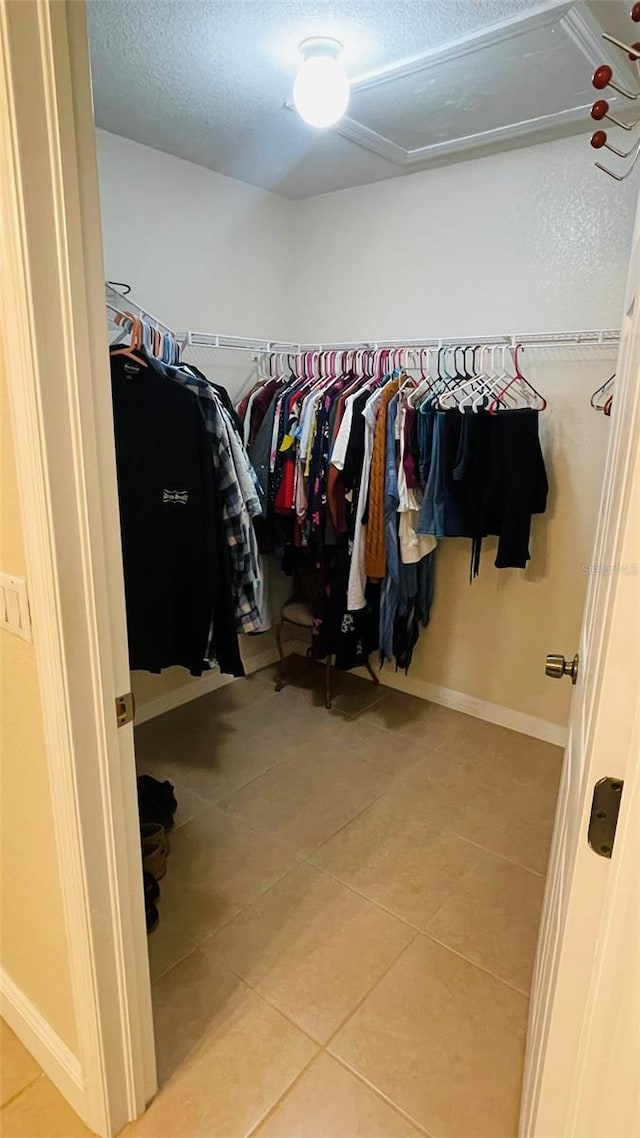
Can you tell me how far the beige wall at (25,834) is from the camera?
43.1 inches

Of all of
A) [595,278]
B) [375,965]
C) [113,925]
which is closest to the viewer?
[113,925]

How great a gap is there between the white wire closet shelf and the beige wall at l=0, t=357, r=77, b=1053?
1.24 m

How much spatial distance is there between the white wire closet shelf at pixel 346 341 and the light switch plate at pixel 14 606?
49.6 inches

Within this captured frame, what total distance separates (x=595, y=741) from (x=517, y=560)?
187cm

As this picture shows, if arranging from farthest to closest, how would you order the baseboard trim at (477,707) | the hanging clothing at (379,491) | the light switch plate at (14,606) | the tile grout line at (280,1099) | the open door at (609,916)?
the baseboard trim at (477,707), the hanging clothing at (379,491), the tile grout line at (280,1099), the light switch plate at (14,606), the open door at (609,916)

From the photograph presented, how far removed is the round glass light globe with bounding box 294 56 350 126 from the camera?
5.86ft

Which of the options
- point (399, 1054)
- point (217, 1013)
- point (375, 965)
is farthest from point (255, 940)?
point (399, 1054)

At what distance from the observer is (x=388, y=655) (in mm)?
2770

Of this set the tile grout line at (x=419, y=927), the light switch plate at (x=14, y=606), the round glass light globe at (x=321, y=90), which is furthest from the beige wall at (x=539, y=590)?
the light switch plate at (x=14, y=606)

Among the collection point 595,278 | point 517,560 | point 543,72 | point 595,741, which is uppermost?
point 543,72

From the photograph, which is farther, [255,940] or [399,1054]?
[255,940]

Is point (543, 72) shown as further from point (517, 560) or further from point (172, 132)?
point (517, 560)

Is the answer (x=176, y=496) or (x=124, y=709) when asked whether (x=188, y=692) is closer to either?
(x=176, y=496)

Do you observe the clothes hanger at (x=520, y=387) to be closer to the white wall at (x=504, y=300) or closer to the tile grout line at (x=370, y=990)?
the white wall at (x=504, y=300)
